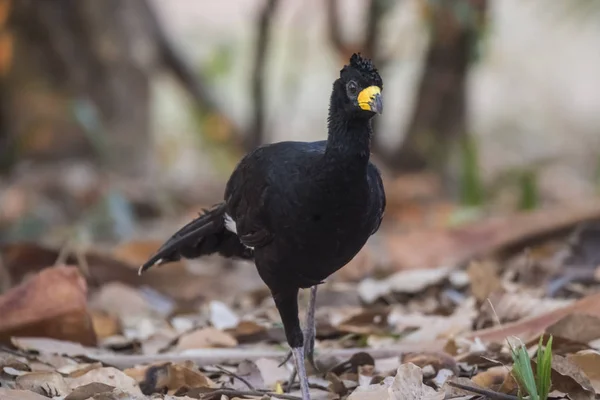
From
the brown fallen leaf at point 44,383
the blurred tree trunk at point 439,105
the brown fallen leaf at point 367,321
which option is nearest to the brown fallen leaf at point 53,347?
the brown fallen leaf at point 44,383

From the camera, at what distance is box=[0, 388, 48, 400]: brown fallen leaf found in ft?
7.08

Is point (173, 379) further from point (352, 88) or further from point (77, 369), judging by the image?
point (352, 88)

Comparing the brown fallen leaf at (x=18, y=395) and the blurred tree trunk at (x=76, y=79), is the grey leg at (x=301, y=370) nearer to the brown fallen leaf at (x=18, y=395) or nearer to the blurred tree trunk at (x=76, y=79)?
the brown fallen leaf at (x=18, y=395)

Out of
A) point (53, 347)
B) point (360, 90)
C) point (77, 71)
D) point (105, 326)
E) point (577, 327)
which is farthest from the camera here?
point (77, 71)

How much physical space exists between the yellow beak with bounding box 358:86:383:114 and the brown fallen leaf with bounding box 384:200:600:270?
196 centimetres

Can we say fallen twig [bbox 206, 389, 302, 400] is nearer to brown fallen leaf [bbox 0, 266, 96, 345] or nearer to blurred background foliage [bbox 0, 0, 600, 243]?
brown fallen leaf [bbox 0, 266, 96, 345]

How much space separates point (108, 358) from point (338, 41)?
3934mm

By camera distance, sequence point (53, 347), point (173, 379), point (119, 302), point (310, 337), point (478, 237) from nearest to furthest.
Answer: point (173, 379)
point (310, 337)
point (53, 347)
point (119, 302)
point (478, 237)

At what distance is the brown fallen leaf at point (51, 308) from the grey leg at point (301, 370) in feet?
2.80

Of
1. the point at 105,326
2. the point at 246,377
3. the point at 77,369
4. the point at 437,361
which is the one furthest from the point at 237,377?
the point at 105,326

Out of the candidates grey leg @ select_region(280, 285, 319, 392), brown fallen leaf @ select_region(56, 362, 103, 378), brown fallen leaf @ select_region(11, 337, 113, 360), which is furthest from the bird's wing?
brown fallen leaf @ select_region(11, 337, 113, 360)

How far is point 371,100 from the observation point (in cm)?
225

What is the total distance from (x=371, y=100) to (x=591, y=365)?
873 millimetres

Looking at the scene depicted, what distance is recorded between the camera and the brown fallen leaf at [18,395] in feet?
7.08
